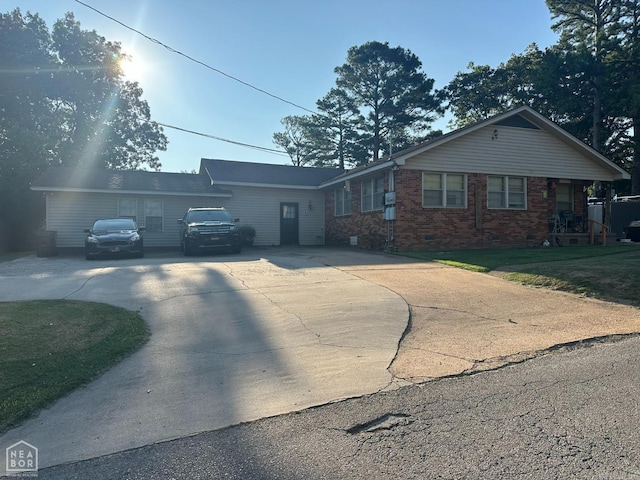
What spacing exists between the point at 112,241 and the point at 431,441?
14104 millimetres

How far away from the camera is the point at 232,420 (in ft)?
10.6

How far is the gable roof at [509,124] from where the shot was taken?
48.5 feet

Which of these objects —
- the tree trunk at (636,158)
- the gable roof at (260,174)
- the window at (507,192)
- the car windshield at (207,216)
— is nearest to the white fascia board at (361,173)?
the gable roof at (260,174)

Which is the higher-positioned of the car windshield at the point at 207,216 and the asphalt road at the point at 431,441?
the car windshield at the point at 207,216

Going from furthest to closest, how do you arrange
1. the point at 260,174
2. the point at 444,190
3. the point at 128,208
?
the point at 260,174 → the point at 128,208 → the point at 444,190

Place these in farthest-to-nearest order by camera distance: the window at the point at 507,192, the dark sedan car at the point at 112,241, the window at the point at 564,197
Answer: the window at the point at 564,197
the window at the point at 507,192
the dark sedan car at the point at 112,241

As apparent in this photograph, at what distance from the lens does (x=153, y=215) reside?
1934cm

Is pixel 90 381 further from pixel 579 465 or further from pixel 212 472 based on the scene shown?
pixel 579 465

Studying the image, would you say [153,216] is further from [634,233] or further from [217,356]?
[634,233]

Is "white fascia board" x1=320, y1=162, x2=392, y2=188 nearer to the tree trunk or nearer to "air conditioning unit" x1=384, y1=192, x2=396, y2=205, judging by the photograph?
"air conditioning unit" x1=384, y1=192, x2=396, y2=205

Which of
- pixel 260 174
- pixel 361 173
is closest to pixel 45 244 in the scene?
pixel 260 174

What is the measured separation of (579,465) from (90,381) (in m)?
4.12

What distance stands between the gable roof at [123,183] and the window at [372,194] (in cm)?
667

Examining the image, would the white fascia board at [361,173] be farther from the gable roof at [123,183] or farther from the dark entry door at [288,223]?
the gable roof at [123,183]
